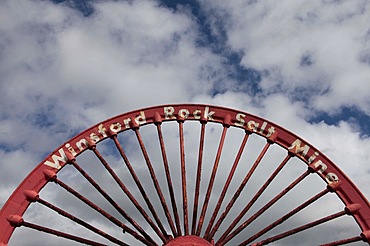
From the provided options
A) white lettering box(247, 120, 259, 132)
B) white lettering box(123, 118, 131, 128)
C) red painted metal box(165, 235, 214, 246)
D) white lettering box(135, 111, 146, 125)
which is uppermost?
white lettering box(247, 120, 259, 132)

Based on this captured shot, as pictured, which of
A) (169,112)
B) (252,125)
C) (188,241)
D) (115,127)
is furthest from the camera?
(169,112)

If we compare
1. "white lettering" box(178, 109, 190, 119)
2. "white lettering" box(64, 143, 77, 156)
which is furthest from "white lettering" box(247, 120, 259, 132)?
"white lettering" box(64, 143, 77, 156)

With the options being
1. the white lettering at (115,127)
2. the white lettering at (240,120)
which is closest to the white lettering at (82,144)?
the white lettering at (115,127)

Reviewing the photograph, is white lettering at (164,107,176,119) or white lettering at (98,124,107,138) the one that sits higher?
white lettering at (164,107,176,119)

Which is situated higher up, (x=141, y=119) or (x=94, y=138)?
(x=141, y=119)

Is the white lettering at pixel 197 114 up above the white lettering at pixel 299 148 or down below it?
above

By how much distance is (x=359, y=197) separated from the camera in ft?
53.1

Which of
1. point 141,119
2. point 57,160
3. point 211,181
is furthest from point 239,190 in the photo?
point 57,160

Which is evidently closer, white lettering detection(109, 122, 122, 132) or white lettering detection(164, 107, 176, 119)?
white lettering detection(109, 122, 122, 132)

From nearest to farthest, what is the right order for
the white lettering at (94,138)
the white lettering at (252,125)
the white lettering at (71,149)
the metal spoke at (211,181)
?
1. the metal spoke at (211,181)
2. the white lettering at (71,149)
3. the white lettering at (94,138)
4. the white lettering at (252,125)

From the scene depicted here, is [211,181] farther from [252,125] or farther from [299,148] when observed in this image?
[299,148]

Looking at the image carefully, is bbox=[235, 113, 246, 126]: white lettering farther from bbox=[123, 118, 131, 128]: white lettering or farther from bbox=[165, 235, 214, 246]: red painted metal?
bbox=[165, 235, 214, 246]: red painted metal

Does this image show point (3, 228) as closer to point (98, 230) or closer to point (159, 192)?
point (98, 230)

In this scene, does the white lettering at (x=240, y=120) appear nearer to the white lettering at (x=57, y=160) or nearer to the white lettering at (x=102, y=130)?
the white lettering at (x=102, y=130)
